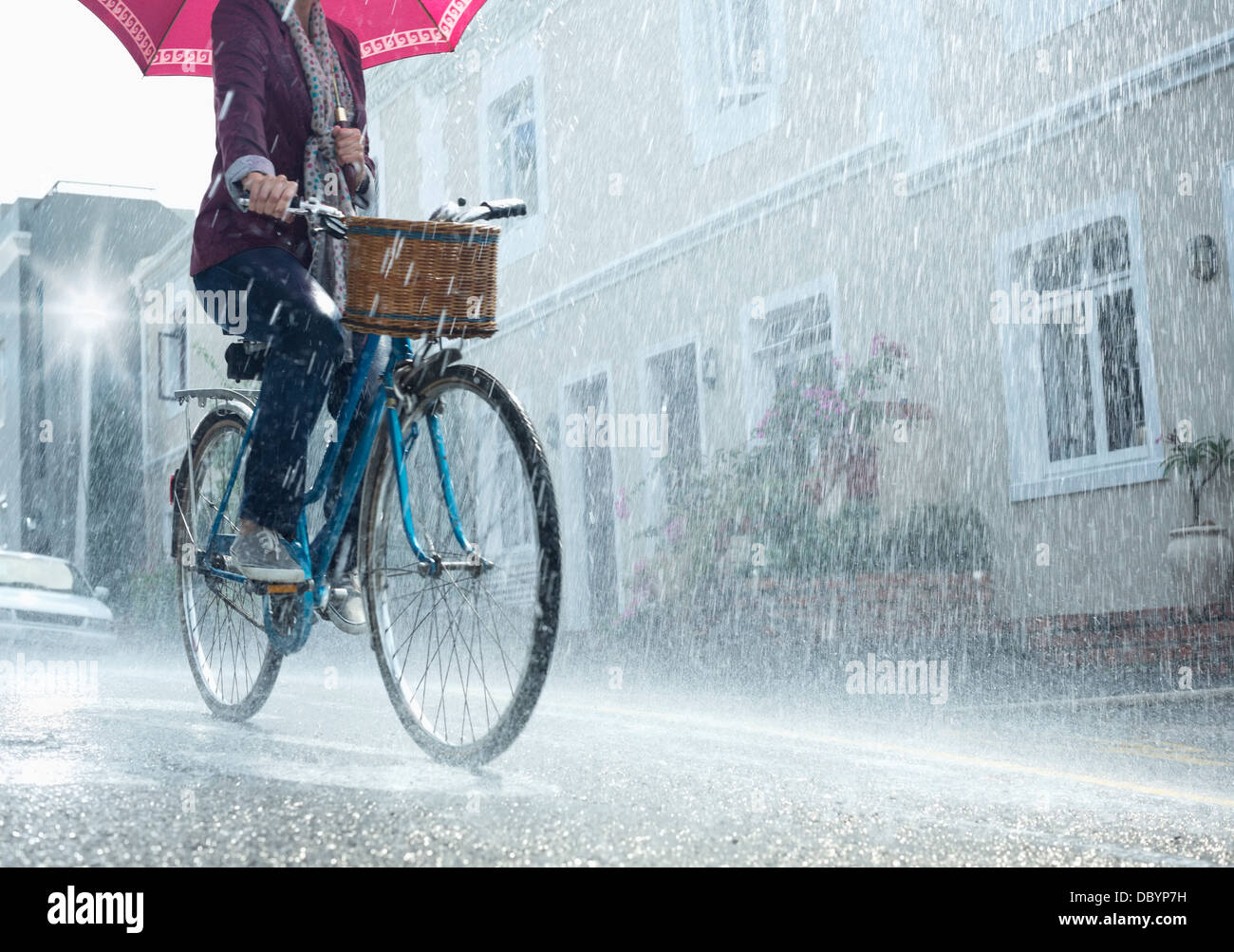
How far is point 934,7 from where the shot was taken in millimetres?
10484

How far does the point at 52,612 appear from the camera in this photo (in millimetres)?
11523

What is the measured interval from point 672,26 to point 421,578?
11.1 meters

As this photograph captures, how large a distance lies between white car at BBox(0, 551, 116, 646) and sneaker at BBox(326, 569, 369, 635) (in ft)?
29.4

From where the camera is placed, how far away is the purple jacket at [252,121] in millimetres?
3168

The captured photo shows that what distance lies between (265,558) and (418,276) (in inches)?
33.4

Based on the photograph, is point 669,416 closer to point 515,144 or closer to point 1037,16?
point 515,144

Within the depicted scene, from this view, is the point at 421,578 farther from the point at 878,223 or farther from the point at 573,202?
the point at 573,202

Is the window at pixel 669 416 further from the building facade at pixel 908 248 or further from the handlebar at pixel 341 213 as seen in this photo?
the handlebar at pixel 341 213

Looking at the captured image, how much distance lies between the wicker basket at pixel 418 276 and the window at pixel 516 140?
12.2 metres

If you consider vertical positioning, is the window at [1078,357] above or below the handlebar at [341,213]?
above

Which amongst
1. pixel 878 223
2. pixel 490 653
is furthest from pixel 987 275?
pixel 490 653

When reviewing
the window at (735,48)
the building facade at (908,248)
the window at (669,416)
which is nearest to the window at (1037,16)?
the building facade at (908,248)

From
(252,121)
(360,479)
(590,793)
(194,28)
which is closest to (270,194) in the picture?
(252,121)

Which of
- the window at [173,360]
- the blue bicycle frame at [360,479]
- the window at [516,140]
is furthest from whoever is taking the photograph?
the window at [173,360]
